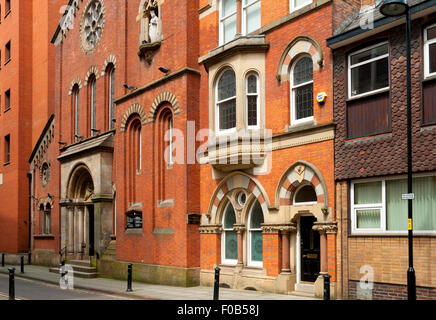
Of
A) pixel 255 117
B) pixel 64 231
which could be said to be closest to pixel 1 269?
pixel 64 231

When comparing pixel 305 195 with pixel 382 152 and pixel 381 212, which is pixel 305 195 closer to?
pixel 381 212

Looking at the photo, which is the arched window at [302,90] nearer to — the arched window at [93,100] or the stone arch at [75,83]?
the arched window at [93,100]

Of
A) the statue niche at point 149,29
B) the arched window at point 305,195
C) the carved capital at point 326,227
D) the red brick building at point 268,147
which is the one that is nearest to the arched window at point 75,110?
the statue niche at point 149,29

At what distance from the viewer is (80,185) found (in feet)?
91.0

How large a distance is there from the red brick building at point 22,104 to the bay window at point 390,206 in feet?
82.0

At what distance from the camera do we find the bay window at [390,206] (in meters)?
12.4

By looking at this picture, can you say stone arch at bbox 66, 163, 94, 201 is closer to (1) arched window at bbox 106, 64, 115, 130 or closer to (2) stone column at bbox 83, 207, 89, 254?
(2) stone column at bbox 83, 207, 89, 254

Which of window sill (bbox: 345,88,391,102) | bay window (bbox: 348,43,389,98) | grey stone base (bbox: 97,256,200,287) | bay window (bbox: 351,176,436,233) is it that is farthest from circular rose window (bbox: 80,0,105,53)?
bay window (bbox: 351,176,436,233)

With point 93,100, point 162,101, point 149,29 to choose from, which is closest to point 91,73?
point 93,100

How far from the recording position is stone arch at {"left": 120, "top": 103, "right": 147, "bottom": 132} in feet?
72.8

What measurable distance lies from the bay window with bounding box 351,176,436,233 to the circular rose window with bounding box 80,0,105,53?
57.5 ft

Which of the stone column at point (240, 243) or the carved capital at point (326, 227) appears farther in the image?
the stone column at point (240, 243)

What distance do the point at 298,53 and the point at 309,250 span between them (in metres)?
5.91

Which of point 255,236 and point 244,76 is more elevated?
point 244,76
